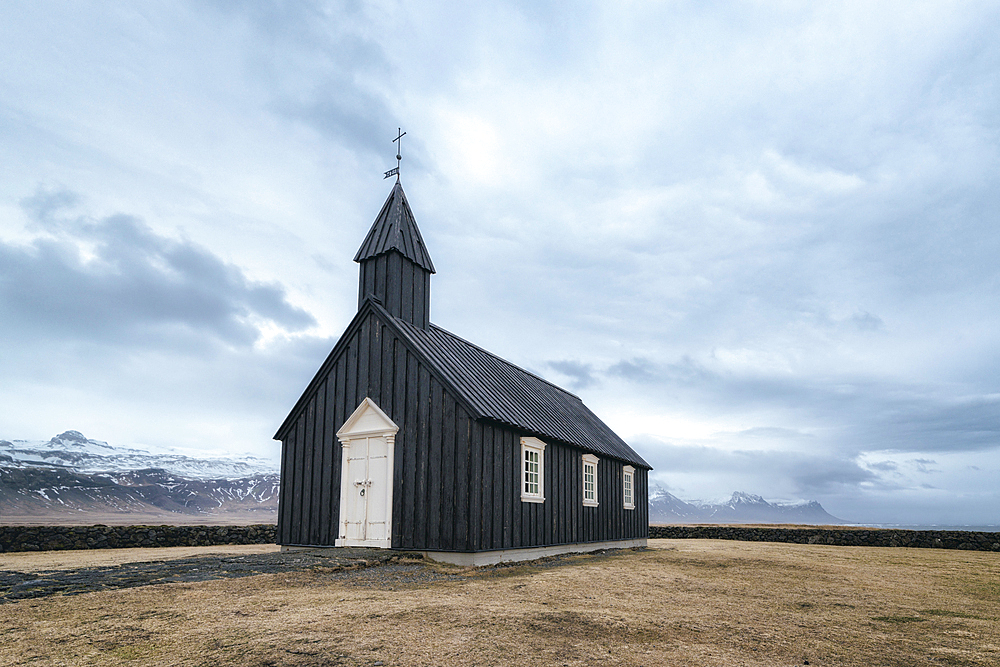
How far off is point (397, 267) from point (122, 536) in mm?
12213

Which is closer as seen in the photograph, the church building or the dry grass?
the dry grass

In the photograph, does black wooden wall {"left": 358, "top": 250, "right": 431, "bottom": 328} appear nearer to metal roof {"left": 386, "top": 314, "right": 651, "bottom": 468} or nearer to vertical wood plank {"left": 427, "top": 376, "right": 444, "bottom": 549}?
metal roof {"left": 386, "top": 314, "right": 651, "bottom": 468}

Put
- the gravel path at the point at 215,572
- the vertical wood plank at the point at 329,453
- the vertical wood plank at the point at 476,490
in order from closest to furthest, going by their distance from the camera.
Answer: the gravel path at the point at 215,572 < the vertical wood plank at the point at 476,490 < the vertical wood plank at the point at 329,453

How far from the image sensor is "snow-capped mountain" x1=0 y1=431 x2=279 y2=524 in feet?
372

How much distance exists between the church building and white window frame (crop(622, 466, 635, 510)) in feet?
9.84

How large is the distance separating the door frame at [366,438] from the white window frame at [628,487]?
35.3ft

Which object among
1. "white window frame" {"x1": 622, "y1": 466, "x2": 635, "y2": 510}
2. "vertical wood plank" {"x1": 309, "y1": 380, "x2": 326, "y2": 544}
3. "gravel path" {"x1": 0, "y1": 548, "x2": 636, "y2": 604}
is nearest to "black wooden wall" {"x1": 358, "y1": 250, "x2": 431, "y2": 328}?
"vertical wood plank" {"x1": 309, "y1": 380, "x2": 326, "y2": 544}

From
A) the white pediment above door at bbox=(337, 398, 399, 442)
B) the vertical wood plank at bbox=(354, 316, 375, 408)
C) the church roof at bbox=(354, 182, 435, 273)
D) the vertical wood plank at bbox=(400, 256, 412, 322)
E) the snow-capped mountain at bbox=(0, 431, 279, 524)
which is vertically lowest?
the snow-capped mountain at bbox=(0, 431, 279, 524)

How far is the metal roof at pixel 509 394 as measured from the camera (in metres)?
16.2

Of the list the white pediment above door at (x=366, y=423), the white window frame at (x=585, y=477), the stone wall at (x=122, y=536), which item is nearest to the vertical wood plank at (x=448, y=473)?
the white pediment above door at (x=366, y=423)

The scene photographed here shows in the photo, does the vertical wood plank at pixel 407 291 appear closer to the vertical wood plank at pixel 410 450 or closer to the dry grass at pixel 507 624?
the vertical wood plank at pixel 410 450

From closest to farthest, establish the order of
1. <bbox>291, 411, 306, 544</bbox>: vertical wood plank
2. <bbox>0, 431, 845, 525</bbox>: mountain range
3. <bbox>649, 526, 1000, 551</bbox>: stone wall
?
<bbox>291, 411, 306, 544</bbox>: vertical wood plank → <bbox>649, 526, 1000, 551</bbox>: stone wall → <bbox>0, 431, 845, 525</bbox>: mountain range

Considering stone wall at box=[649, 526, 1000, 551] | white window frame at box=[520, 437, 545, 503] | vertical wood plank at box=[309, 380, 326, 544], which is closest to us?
white window frame at box=[520, 437, 545, 503]

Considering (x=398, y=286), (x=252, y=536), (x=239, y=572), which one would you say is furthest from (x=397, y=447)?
(x=252, y=536)
